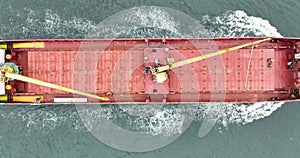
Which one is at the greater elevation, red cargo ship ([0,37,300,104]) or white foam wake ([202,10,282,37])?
white foam wake ([202,10,282,37])

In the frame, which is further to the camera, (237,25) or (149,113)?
(237,25)

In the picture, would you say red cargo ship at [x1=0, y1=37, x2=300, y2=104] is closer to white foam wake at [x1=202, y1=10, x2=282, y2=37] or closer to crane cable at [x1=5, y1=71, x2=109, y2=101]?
crane cable at [x1=5, y1=71, x2=109, y2=101]

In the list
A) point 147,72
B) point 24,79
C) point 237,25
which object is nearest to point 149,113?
point 147,72

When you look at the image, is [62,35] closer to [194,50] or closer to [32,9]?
[32,9]

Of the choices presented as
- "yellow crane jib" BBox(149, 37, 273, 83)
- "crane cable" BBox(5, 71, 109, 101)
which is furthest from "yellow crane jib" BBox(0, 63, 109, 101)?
"yellow crane jib" BBox(149, 37, 273, 83)

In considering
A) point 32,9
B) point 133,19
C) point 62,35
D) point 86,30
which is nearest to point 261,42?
point 133,19

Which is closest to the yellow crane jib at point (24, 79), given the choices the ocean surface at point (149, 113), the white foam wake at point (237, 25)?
the ocean surface at point (149, 113)

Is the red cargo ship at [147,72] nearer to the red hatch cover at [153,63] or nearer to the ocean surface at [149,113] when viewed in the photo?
the red hatch cover at [153,63]

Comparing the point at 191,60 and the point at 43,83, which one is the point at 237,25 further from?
the point at 43,83
